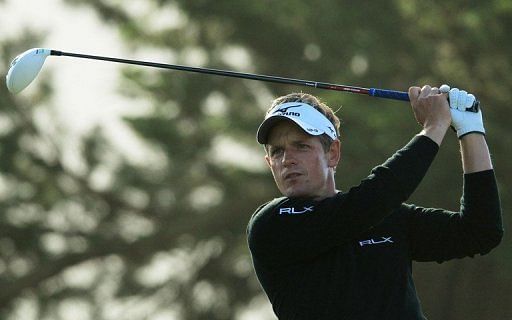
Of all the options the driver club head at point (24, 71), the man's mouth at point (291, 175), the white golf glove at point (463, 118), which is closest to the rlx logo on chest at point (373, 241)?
the man's mouth at point (291, 175)

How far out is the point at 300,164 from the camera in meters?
4.05

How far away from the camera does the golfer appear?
3855 mm

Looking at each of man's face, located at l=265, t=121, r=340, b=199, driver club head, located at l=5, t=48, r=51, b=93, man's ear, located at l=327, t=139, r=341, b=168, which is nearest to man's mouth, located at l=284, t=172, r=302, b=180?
man's face, located at l=265, t=121, r=340, b=199

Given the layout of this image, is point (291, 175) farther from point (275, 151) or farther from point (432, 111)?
point (432, 111)

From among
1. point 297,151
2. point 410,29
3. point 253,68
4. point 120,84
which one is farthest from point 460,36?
point 297,151

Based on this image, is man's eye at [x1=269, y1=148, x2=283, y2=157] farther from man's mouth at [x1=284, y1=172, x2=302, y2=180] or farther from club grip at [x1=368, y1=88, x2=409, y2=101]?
club grip at [x1=368, y1=88, x2=409, y2=101]

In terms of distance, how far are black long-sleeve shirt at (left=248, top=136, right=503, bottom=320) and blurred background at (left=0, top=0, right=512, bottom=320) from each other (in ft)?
31.9

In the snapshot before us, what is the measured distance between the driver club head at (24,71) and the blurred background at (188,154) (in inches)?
361

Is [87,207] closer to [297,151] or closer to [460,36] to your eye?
[460,36]

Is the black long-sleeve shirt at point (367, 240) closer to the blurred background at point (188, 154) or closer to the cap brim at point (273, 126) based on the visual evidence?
the cap brim at point (273, 126)

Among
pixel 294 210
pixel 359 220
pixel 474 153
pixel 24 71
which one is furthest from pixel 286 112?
pixel 24 71

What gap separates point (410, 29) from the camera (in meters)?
14.7

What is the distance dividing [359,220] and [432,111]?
413 mm

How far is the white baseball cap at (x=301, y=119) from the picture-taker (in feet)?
13.4
